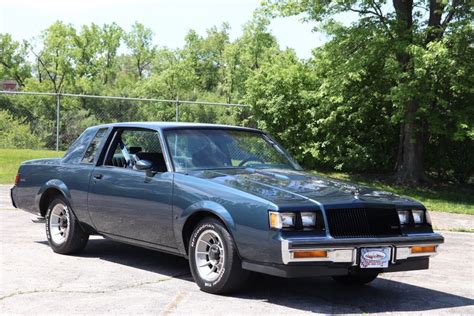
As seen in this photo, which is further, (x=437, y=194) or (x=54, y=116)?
(x=54, y=116)

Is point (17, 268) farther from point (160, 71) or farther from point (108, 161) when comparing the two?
point (160, 71)

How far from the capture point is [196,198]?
253 inches

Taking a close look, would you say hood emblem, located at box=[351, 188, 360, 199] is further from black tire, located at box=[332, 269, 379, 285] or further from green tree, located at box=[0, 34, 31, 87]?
green tree, located at box=[0, 34, 31, 87]

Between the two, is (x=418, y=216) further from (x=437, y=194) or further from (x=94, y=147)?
(x=437, y=194)

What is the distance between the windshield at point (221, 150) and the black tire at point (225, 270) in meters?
0.93

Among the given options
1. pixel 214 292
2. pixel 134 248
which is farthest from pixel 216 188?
pixel 134 248

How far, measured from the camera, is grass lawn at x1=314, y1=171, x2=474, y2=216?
15.6m

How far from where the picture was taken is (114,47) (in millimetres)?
80312

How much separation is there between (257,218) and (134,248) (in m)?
3.39

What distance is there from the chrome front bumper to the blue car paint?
0.32ft

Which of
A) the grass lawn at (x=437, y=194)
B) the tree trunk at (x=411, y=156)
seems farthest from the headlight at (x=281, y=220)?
the tree trunk at (x=411, y=156)

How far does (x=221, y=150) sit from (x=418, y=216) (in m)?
2.16

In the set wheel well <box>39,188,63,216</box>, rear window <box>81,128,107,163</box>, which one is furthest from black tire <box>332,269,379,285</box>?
wheel well <box>39,188,63,216</box>

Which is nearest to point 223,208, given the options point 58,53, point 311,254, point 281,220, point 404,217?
point 281,220
